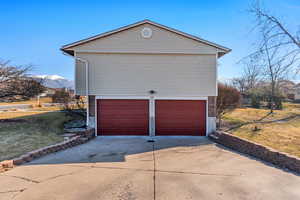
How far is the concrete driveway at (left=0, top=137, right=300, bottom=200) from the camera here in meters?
3.78

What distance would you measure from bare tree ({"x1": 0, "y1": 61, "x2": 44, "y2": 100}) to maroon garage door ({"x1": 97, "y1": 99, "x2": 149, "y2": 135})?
15.6ft

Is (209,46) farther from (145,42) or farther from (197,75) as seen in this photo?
(145,42)

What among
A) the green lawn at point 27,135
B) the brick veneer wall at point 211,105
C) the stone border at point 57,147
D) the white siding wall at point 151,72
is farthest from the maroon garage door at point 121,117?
the brick veneer wall at point 211,105

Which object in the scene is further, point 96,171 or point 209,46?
point 209,46

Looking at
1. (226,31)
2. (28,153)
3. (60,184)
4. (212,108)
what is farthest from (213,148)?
(226,31)

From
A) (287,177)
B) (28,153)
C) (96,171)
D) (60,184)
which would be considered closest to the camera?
(60,184)

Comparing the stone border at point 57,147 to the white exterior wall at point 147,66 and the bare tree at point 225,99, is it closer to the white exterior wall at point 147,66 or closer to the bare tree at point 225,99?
the white exterior wall at point 147,66

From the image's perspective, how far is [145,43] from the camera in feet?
A: 30.4

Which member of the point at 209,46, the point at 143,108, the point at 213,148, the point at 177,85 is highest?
the point at 209,46

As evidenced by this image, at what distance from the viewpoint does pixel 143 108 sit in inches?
374

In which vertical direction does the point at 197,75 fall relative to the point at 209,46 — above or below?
below

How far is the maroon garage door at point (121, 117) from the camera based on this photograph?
9477 millimetres

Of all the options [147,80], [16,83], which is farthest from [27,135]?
[147,80]

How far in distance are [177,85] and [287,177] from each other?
5.85 m
